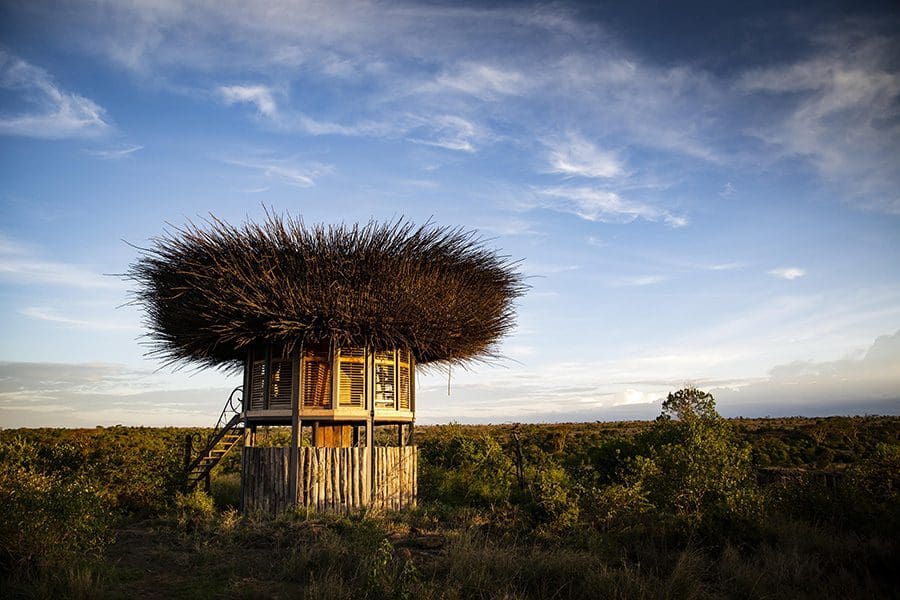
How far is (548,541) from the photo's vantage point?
1405 centimetres

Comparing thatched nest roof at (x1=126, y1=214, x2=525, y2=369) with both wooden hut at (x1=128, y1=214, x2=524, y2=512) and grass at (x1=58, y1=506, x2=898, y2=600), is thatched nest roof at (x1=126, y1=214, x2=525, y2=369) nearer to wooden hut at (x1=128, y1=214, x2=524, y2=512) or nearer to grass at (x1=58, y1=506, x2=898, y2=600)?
wooden hut at (x1=128, y1=214, x2=524, y2=512)

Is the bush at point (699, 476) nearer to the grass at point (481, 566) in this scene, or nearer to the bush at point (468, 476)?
the grass at point (481, 566)

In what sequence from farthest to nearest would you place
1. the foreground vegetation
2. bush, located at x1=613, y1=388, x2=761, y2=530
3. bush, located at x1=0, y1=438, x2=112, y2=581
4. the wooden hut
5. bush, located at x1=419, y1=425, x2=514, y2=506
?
bush, located at x1=419, y1=425, x2=514, y2=506, the wooden hut, bush, located at x1=613, y1=388, x2=761, y2=530, bush, located at x1=0, y1=438, x2=112, y2=581, the foreground vegetation

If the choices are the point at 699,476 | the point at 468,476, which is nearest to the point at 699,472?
the point at 699,476

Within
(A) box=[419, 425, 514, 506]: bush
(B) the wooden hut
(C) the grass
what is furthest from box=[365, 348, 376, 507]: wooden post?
(C) the grass

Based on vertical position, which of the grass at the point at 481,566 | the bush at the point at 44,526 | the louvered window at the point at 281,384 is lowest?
the grass at the point at 481,566

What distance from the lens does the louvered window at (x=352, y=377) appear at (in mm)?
20047

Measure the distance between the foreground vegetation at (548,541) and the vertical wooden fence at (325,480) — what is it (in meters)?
1.24

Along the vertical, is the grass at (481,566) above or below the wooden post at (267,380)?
below

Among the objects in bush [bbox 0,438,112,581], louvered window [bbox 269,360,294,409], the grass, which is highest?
louvered window [bbox 269,360,294,409]

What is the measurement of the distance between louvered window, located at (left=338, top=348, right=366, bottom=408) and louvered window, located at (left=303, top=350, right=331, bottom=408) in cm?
45

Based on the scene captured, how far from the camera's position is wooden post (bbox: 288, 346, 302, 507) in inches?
762

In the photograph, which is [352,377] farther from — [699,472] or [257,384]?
[699,472]

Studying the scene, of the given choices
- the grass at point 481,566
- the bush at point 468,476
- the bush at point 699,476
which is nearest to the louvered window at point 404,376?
the bush at point 468,476
